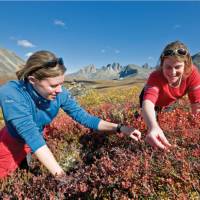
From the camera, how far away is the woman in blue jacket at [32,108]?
5039mm

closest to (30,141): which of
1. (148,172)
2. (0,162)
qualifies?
(0,162)

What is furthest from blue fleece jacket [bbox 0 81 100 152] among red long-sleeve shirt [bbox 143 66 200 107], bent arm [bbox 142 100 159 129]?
red long-sleeve shirt [bbox 143 66 200 107]

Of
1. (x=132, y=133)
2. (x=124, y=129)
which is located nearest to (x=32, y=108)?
(x=124, y=129)

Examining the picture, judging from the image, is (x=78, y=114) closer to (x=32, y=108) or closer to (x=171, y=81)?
(x=32, y=108)

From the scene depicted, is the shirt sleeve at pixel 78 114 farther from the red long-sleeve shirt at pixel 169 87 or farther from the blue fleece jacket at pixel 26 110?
the red long-sleeve shirt at pixel 169 87

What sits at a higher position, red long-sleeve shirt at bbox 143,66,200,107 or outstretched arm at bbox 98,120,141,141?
red long-sleeve shirt at bbox 143,66,200,107

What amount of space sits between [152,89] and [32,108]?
2.06m

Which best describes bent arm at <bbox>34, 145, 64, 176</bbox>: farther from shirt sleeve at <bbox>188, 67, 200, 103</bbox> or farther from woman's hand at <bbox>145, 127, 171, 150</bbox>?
shirt sleeve at <bbox>188, 67, 200, 103</bbox>

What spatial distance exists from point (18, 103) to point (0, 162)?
114cm

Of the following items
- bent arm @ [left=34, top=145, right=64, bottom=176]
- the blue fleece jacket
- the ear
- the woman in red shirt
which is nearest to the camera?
bent arm @ [left=34, top=145, right=64, bottom=176]

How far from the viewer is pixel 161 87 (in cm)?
631

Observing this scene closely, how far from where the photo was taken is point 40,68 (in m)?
5.14

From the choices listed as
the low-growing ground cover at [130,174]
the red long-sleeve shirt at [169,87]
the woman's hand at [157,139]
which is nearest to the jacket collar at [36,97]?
the low-growing ground cover at [130,174]

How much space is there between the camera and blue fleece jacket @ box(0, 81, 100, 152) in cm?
505
